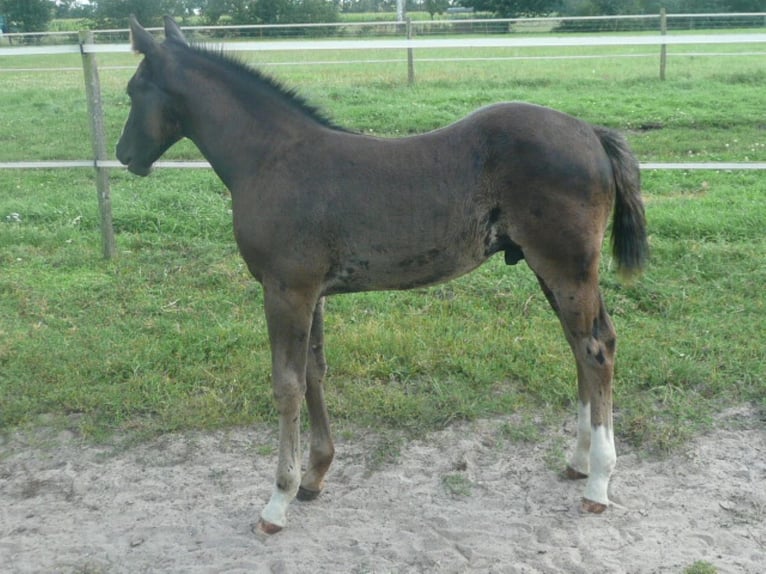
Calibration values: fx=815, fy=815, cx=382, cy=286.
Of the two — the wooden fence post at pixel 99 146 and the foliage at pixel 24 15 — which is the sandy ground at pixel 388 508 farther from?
the foliage at pixel 24 15

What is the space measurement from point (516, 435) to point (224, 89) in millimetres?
2150

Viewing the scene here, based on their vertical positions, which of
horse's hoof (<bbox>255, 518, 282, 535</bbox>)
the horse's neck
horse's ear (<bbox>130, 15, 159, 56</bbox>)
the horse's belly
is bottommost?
horse's hoof (<bbox>255, 518, 282, 535</bbox>)

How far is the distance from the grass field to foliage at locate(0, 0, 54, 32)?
21.2m

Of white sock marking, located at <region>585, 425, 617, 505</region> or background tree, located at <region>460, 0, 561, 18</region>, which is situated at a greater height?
background tree, located at <region>460, 0, 561, 18</region>

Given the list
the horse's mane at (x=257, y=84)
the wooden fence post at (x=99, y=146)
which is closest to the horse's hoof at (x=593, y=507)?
the horse's mane at (x=257, y=84)

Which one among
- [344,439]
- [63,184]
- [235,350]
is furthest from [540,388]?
[63,184]

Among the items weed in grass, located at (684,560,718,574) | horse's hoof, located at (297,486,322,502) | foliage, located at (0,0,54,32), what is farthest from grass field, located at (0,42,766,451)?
foliage, located at (0,0,54,32)

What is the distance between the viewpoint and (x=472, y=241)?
10.8ft

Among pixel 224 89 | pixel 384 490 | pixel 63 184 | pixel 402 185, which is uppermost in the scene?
pixel 224 89

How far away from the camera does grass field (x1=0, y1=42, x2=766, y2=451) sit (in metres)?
4.36

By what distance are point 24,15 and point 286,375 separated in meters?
28.3

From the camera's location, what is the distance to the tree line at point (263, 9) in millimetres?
23219

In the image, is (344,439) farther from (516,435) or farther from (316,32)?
(316,32)

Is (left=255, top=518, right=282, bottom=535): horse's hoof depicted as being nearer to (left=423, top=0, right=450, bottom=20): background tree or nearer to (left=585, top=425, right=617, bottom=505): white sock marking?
(left=585, top=425, right=617, bottom=505): white sock marking
